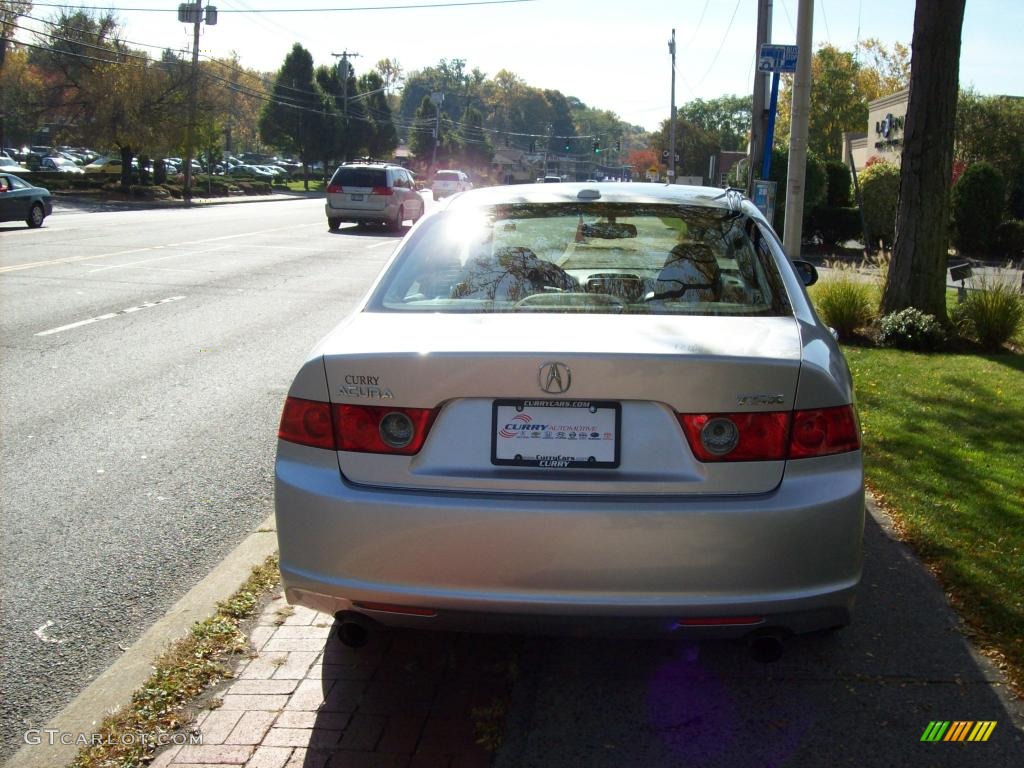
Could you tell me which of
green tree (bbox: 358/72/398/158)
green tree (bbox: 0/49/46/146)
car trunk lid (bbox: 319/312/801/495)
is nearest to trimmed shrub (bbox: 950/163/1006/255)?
car trunk lid (bbox: 319/312/801/495)

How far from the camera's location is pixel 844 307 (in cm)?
1124

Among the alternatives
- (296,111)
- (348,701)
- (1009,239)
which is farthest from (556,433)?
(296,111)

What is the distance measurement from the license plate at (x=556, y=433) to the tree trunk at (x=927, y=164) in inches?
348

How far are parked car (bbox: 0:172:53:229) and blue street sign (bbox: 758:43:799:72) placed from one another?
1953 cm

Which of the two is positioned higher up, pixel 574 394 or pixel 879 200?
pixel 879 200

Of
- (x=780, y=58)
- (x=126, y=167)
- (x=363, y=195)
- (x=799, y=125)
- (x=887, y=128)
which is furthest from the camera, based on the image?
(x=126, y=167)

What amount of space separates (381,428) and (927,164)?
911cm

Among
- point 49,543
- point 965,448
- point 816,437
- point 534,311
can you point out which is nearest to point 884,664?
point 816,437

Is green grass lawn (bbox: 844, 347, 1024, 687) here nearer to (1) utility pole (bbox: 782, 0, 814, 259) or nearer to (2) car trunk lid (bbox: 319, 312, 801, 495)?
(2) car trunk lid (bbox: 319, 312, 801, 495)

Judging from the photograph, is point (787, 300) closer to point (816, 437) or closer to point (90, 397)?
point (816, 437)

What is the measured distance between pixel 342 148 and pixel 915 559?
85.2 meters

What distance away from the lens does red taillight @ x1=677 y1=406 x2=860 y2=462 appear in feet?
10.0

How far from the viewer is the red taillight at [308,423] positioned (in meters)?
3.23

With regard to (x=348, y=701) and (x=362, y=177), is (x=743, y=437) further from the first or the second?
(x=362, y=177)
